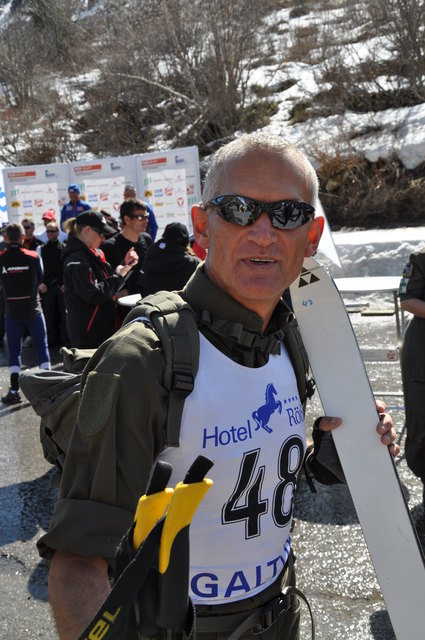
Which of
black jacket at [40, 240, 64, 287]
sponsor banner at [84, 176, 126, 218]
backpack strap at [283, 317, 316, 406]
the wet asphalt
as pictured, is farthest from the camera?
sponsor banner at [84, 176, 126, 218]

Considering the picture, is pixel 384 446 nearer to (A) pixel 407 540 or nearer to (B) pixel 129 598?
(A) pixel 407 540

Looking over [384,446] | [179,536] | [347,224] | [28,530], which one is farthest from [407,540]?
[347,224]

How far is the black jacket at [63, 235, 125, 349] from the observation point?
5.83 meters

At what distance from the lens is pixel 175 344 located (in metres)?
1.53

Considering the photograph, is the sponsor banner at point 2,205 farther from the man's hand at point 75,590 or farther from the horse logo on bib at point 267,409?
the man's hand at point 75,590

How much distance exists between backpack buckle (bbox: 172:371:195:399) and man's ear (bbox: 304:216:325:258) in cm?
59

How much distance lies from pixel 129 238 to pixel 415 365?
3.45 m

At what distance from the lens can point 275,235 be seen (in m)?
1.76

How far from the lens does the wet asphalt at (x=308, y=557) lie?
12.0 ft

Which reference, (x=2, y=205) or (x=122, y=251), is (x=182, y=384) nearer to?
(x=122, y=251)

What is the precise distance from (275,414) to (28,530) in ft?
11.6

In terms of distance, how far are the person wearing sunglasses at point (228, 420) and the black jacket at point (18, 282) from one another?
20.5 ft

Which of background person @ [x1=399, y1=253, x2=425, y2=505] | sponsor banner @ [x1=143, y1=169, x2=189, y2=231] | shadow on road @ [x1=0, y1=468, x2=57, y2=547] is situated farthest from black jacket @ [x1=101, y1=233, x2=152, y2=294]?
sponsor banner @ [x1=143, y1=169, x2=189, y2=231]

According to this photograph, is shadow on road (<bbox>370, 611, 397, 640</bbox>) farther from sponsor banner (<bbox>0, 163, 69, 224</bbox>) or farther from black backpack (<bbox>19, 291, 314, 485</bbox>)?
sponsor banner (<bbox>0, 163, 69, 224</bbox>)
